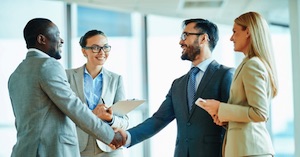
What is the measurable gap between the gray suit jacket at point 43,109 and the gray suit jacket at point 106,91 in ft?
1.90

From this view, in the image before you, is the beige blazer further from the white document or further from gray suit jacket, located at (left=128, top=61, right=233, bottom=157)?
the white document

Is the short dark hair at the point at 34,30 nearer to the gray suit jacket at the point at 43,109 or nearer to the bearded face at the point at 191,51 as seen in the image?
the gray suit jacket at the point at 43,109

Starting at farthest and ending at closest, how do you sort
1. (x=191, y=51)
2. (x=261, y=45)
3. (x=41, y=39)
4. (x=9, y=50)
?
1. (x=9, y=50)
2. (x=191, y=51)
3. (x=41, y=39)
4. (x=261, y=45)

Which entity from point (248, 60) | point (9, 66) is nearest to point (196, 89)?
point (248, 60)

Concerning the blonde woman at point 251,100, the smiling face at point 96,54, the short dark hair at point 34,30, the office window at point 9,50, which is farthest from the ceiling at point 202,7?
the blonde woman at point 251,100

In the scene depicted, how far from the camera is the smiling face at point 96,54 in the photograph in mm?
3469

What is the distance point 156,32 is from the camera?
23.0 ft

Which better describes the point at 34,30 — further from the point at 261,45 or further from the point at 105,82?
the point at 261,45

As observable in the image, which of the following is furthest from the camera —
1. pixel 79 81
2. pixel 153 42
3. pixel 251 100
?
pixel 153 42

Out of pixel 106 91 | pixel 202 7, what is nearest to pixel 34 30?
pixel 106 91

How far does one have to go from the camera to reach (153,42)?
6.99 m

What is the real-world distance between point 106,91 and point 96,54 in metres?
0.29

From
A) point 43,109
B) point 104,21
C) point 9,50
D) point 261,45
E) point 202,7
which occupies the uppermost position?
point 202,7

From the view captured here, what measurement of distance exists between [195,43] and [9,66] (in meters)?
3.72
